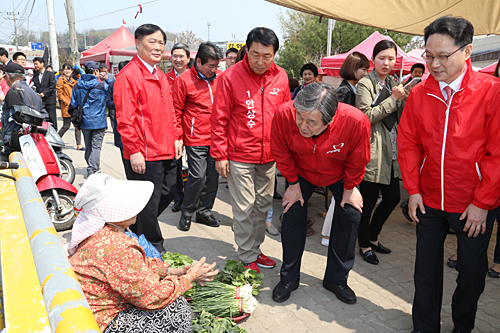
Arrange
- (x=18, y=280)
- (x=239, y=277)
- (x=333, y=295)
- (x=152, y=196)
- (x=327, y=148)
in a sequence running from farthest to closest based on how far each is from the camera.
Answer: (x=152, y=196) < (x=333, y=295) < (x=239, y=277) < (x=327, y=148) < (x=18, y=280)

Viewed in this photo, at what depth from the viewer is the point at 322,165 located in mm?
2883

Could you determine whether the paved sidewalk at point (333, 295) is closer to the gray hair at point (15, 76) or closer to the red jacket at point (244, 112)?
the red jacket at point (244, 112)

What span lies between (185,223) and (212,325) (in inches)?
86.7

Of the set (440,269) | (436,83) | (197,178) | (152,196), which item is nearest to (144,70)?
(152,196)

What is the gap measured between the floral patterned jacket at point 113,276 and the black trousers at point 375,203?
7.90 feet

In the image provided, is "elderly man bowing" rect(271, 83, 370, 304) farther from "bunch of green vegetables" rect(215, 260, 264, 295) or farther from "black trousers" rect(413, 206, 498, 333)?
"black trousers" rect(413, 206, 498, 333)

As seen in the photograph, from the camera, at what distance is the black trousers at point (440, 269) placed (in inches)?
92.3

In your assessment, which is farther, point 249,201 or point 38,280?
point 249,201

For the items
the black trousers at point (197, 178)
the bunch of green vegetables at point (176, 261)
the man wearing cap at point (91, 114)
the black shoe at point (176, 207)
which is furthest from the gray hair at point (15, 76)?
the bunch of green vegetables at point (176, 261)

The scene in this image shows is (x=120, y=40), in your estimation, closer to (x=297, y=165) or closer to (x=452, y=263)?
(x=297, y=165)

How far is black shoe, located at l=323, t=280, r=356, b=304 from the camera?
310cm

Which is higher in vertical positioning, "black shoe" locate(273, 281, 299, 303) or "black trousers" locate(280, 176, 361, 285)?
"black trousers" locate(280, 176, 361, 285)

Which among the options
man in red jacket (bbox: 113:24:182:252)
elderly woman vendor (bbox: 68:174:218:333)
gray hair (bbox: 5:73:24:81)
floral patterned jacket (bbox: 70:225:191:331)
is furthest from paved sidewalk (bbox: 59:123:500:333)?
gray hair (bbox: 5:73:24:81)

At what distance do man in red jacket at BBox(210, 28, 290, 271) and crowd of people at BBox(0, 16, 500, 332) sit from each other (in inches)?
0.5
